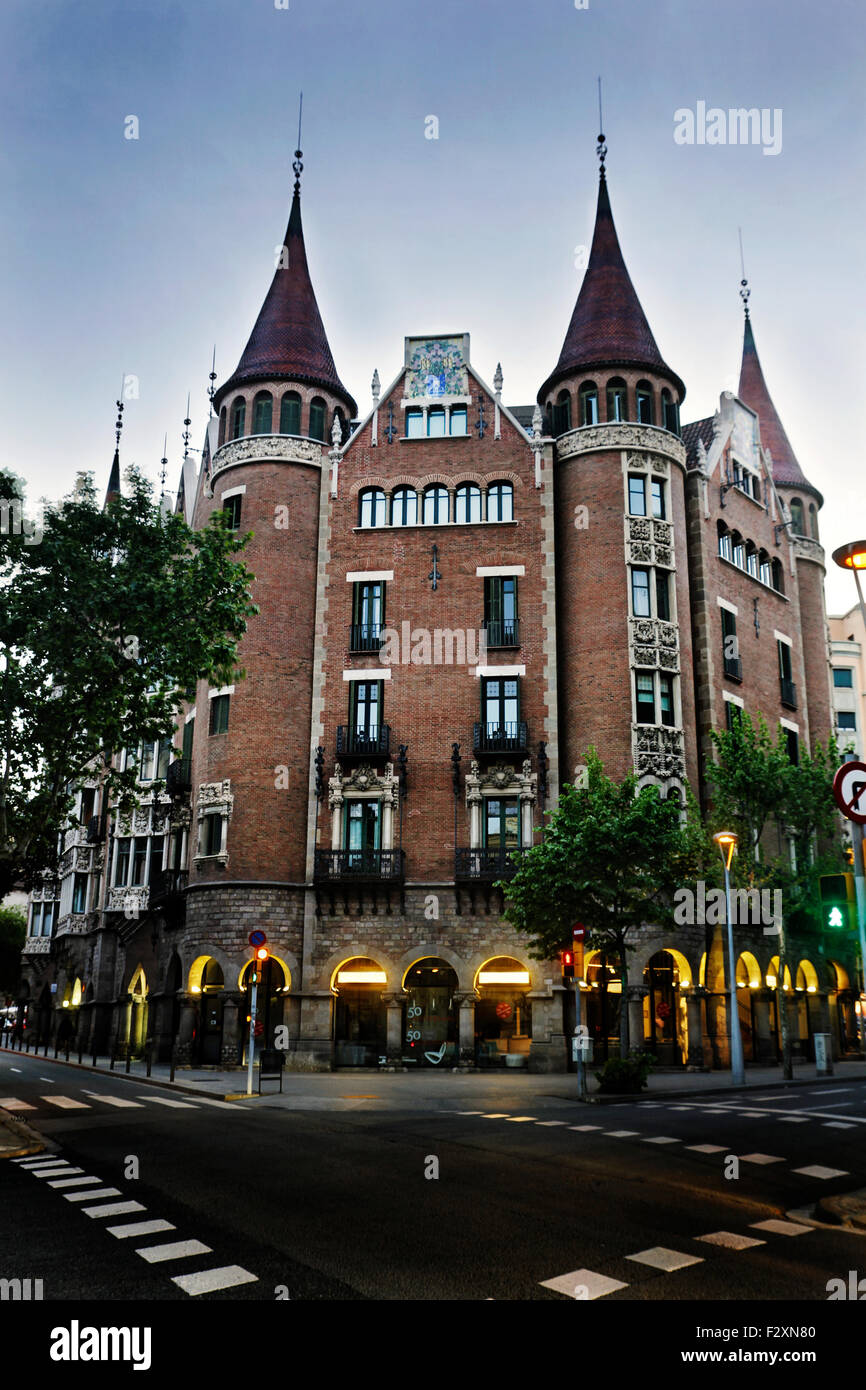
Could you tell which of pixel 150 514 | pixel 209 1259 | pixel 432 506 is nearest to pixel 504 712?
pixel 432 506

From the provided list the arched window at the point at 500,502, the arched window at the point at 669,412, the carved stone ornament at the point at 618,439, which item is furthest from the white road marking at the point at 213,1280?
the arched window at the point at 669,412

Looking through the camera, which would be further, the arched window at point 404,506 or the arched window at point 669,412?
the arched window at point 669,412

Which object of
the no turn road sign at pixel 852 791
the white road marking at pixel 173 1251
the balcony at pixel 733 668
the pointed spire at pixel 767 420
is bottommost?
the white road marking at pixel 173 1251

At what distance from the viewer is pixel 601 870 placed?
27.8 m

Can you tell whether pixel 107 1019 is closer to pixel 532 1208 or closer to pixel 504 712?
pixel 504 712

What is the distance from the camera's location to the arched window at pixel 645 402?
4000cm

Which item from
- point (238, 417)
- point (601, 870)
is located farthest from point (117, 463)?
point (601, 870)

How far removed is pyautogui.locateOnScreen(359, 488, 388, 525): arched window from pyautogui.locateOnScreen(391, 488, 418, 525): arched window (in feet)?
1.11

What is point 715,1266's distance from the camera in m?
8.24

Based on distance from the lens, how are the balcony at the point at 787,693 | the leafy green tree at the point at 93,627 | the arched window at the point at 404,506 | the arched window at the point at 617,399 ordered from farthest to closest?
the balcony at the point at 787,693 → the arched window at the point at 404,506 → the arched window at the point at 617,399 → the leafy green tree at the point at 93,627

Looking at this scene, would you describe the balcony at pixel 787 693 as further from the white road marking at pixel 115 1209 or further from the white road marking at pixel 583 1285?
the white road marking at pixel 583 1285

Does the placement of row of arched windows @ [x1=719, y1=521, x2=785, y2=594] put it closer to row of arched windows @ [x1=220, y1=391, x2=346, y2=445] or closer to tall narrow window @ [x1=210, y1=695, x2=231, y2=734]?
row of arched windows @ [x1=220, y1=391, x2=346, y2=445]

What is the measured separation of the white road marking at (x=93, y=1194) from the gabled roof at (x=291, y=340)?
34202 millimetres
